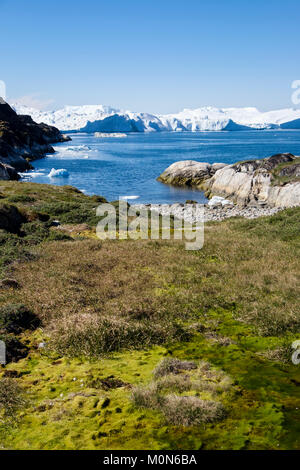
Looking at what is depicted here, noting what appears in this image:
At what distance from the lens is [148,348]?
9.34 meters

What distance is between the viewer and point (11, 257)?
50.2 feet

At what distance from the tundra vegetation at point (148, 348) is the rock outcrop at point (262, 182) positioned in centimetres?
3168

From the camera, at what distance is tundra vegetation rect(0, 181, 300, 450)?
6.23 m

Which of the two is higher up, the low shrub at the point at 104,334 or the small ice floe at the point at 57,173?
the small ice floe at the point at 57,173

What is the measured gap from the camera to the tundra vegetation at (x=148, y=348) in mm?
6230

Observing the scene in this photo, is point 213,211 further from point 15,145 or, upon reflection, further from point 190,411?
point 15,145

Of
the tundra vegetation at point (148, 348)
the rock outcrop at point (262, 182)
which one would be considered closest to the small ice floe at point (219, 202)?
the rock outcrop at point (262, 182)

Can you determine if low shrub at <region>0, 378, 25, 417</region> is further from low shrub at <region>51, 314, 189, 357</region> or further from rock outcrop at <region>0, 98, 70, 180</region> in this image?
rock outcrop at <region>0, 98, 70, 180</region>

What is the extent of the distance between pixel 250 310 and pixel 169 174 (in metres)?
68.8

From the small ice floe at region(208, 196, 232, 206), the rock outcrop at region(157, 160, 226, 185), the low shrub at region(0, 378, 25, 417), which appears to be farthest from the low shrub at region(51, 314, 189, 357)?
Answer: the rock outcrop at region(157, 160, 226, 185)

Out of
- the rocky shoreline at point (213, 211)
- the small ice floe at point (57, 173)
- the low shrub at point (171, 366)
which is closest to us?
the low shrub at point (171, 366)

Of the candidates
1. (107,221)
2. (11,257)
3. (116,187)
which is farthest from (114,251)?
(116,187)

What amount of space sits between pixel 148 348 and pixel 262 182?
45748mm

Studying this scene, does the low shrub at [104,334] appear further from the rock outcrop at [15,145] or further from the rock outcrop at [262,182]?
the rock outcrop at [15,145]
